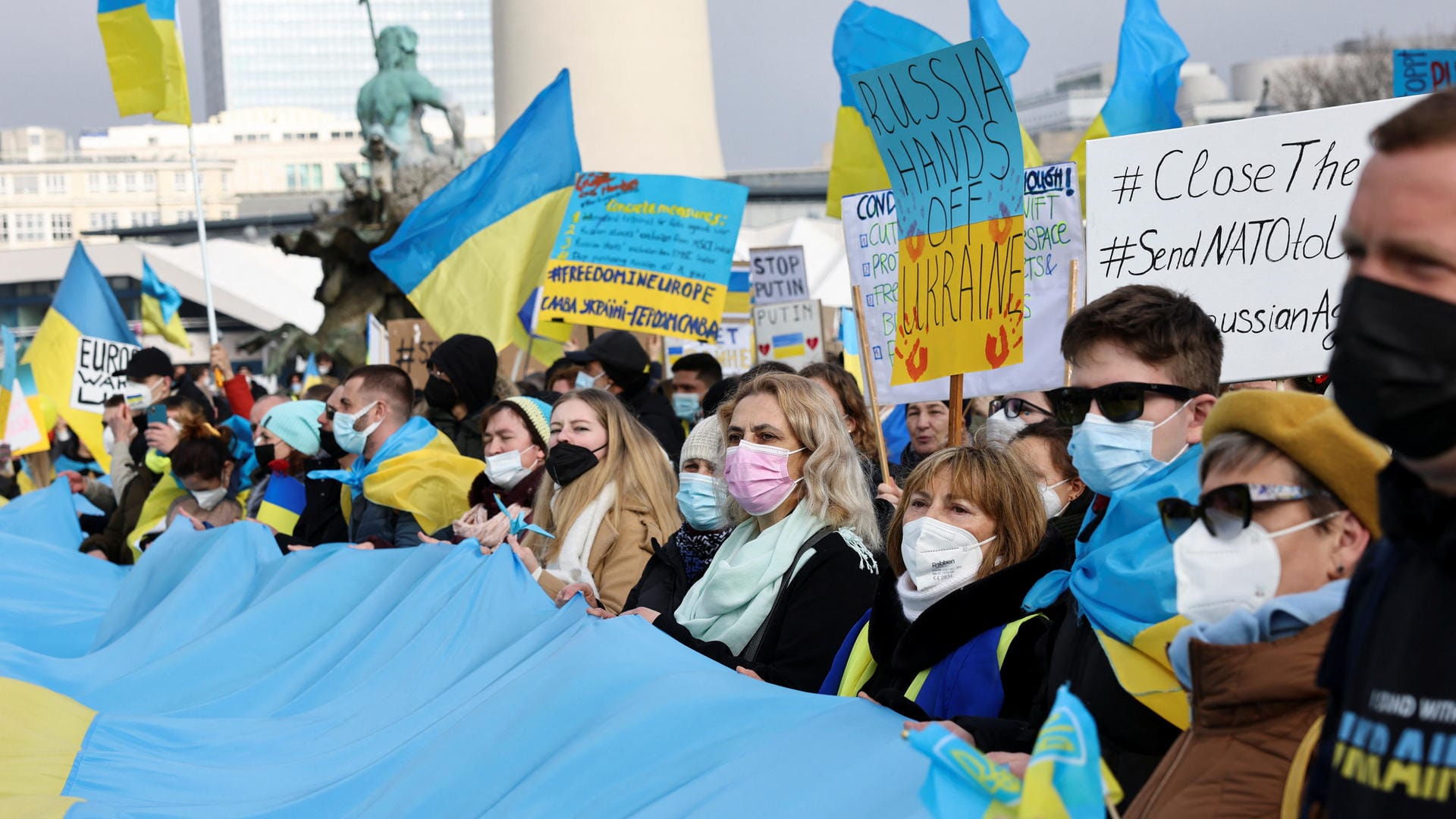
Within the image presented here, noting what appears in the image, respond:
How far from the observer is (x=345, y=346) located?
2748 cm

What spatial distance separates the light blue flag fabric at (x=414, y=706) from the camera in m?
3.23

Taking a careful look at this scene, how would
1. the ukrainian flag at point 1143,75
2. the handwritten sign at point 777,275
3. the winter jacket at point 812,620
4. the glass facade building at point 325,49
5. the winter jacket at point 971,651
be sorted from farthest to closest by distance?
the glass facade building at point 325,49, the handwritten sign at point 777,275, the ukrainian flag at point 1143,75, the winter jacket at point 812,620, the winter jacket at point 971,651

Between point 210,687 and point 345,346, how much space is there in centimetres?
2213

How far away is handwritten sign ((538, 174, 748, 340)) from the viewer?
30.2 ft

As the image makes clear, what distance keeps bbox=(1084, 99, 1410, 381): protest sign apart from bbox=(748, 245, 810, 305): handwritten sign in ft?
21.1

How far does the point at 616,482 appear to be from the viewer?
217 inches

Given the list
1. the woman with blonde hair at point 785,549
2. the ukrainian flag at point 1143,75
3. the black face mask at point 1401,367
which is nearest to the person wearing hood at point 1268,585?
the black face mask at point 1401,367

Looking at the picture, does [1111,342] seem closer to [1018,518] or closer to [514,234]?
[1018,518]

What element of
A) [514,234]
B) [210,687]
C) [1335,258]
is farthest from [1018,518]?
[514,234]

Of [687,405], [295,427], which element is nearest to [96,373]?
[295,427]

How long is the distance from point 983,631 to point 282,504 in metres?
5.26

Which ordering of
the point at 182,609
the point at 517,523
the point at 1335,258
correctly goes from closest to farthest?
the point at 1335,258 → the point at 517,523 → the point at 182,609

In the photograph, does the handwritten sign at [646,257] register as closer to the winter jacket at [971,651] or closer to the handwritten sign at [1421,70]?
the handwritten sign at [1421,70]

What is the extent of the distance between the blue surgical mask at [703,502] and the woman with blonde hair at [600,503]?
1.65ft
